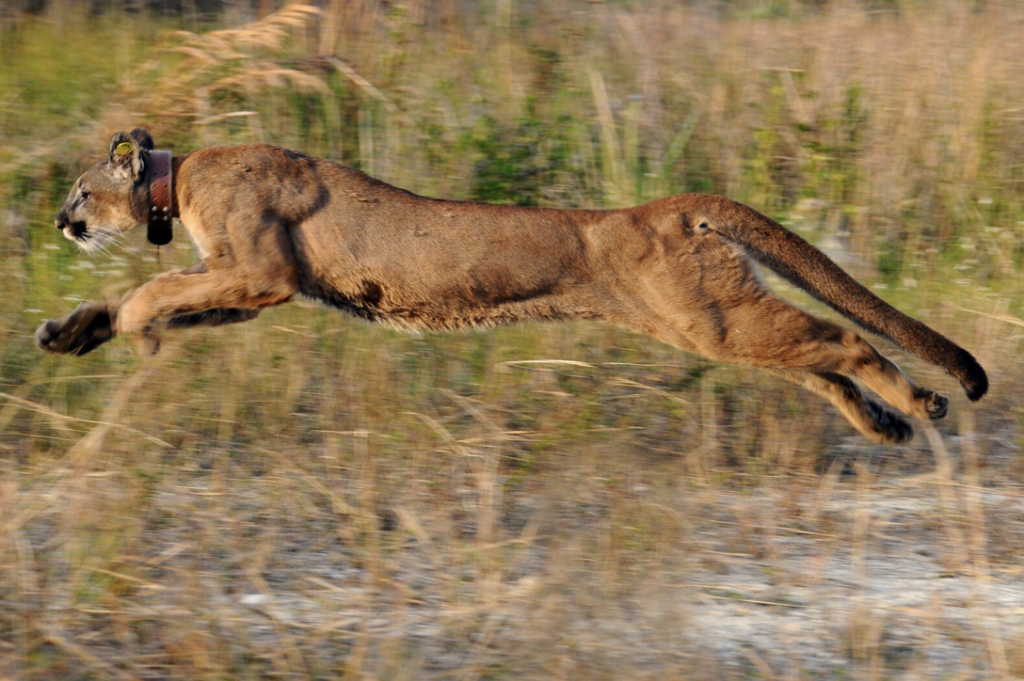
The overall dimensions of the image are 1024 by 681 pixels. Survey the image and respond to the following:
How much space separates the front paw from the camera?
207 inches

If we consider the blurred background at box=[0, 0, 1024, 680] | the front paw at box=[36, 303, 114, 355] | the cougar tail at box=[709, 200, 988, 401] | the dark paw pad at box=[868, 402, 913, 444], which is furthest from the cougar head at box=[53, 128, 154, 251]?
the dark paw pad at box=[868, 402, 913, 444]

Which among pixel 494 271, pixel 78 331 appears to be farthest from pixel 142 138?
pixel 494 271

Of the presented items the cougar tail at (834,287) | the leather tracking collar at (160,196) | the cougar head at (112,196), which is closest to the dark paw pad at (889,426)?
the cougar tail at (834,287)

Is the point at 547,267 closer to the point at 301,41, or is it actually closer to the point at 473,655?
the point at 473,655

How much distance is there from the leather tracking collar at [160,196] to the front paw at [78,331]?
0.41 meters

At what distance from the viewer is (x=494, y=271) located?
5148 mm

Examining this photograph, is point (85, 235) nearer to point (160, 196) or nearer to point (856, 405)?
point (160, 196)

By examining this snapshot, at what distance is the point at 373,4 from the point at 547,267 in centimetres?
424

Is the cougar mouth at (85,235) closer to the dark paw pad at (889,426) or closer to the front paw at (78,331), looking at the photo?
the front paw at (78,331)

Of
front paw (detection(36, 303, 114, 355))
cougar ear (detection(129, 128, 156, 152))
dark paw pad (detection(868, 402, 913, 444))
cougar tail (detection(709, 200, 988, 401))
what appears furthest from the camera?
dark paw pad (detection(868, 402, 913, 444))

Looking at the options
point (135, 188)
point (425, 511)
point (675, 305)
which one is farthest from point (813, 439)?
point (135, 188)

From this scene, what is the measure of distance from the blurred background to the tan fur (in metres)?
0.50

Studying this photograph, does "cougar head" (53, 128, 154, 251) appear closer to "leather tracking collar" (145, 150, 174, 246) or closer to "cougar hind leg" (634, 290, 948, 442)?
"leather tracking collar" (145, 150, 174, 246)

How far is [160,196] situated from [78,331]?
0.70m
